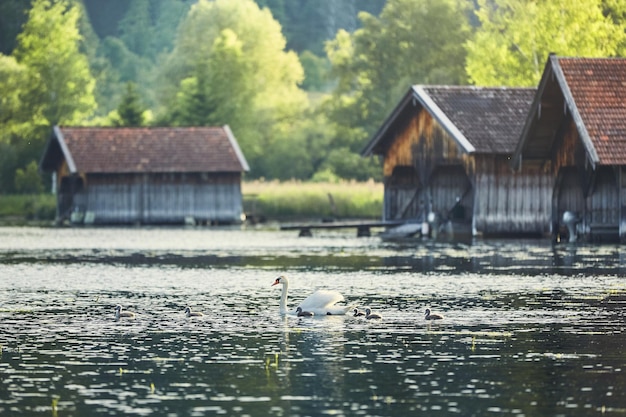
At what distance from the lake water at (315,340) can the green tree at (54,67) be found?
64.6 m

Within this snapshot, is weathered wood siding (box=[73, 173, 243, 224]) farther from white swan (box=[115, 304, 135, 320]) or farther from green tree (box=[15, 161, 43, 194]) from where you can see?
white swan (box=[115, 304, 135, 320])

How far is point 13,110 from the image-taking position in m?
103

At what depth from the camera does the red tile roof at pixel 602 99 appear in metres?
49.6

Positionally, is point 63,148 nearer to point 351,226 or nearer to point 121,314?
point 351,226

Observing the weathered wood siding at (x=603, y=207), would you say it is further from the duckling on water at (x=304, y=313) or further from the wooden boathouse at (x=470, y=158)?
the duckling on water at (x=304, y=313)

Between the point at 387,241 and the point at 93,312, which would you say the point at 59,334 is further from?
the point at 387,241

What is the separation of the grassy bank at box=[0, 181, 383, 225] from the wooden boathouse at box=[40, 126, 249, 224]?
3.51 metres

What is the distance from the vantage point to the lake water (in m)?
17.7

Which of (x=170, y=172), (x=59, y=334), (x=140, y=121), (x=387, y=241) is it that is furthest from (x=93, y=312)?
(x=140, y=121)

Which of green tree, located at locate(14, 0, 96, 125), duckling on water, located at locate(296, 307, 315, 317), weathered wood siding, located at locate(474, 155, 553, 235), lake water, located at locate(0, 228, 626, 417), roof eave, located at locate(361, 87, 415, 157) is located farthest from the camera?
green tree, located at locate(14, 0, 96, 125)

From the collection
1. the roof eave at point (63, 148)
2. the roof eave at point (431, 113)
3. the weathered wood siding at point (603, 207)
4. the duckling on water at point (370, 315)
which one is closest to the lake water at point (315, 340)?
the duckling on water at point (370, 315)

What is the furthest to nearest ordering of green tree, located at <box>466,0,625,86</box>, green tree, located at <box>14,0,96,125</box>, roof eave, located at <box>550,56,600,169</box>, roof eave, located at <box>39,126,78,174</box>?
green tree, located at <box>14,0,96,125</box> → roof eave, located at <box>39,126,78,174</box> → green tree, located at <box>466,0,625,86</box> → roof eave, located at <box>550,56,600,169</box>

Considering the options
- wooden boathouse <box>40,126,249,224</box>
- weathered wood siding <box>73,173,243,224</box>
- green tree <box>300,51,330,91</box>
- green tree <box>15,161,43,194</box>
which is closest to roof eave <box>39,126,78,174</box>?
wooden boathouse <box>40,126,249,224</box>

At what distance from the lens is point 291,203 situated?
297 ft
